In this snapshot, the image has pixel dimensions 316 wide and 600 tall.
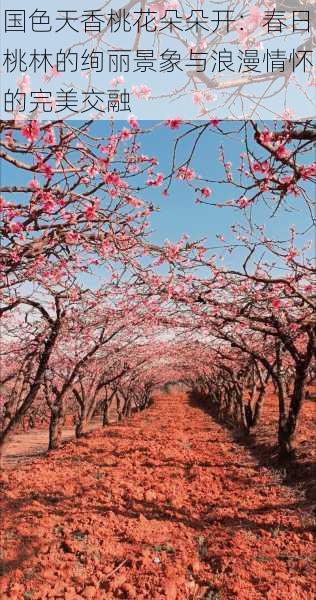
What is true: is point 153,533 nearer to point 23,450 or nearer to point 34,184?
point 34,184

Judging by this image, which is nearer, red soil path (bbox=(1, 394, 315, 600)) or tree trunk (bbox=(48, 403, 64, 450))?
red soil path (bbox=(1, 394, 315, 600))

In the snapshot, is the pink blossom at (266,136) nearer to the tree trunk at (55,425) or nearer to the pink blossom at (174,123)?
the pink blossom at (174,123)

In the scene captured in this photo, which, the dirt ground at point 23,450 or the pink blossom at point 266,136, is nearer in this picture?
the pink blossom at point 266,136

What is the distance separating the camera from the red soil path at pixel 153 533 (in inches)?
185

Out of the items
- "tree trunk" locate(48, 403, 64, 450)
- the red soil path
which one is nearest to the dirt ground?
"tree trunk" locate(48, 403, 64, 450)

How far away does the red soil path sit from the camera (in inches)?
185

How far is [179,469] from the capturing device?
10.2 meters

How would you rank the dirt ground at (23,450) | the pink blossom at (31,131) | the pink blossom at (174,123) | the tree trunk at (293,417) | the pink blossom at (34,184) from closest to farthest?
the pink blossom at (31,131) < the pink blossom at (174,123) < the pink blossom at (34,184) < the tree trunk at (293,417) < the dirt ground at (23,450)

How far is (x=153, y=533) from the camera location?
6137mm

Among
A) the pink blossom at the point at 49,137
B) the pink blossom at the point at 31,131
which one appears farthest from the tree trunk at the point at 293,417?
the pink blossom at the point at 31,131

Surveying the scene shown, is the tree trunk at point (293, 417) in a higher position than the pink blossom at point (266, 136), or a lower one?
lower

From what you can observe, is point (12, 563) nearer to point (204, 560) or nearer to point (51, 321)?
point (204, 560)

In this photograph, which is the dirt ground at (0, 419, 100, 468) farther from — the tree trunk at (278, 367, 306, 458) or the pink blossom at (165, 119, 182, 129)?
the pink blossom at (165, 119, 182, 129)

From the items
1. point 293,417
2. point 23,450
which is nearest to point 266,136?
point 293,417
